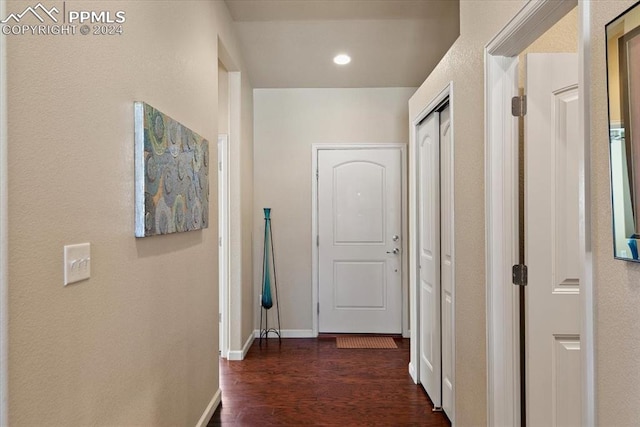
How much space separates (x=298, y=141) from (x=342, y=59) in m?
0.98

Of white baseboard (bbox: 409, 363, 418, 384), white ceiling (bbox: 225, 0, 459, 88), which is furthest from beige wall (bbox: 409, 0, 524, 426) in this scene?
white ceiling (bbox: 225, 0, 459, 88)

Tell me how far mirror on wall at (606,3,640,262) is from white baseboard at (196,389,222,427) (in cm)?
237

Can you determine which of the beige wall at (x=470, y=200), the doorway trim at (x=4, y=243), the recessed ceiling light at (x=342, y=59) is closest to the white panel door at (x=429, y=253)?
the beige wall at (x=470, y=200)

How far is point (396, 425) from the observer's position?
8.62ft

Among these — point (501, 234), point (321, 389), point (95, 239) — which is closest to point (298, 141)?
point (321, 389)

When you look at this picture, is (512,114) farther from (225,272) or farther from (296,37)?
(225,272)

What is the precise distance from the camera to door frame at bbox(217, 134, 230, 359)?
3850 mm

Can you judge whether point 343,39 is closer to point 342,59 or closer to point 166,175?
point 342,59

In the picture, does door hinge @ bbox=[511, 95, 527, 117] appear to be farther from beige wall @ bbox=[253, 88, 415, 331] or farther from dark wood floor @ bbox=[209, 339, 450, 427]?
beige wall @ bbox=[253, 88, 415, 331]

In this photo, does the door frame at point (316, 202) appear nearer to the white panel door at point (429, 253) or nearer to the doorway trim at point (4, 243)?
the white panel door at point (429, 253)

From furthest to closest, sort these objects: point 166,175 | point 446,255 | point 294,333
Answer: point 294,333 → point 446,255 → point 166,175

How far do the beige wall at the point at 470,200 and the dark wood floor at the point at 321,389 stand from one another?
0.70 m

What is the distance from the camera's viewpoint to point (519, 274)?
1741mm

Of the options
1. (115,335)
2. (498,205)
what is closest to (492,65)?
(498,205)
